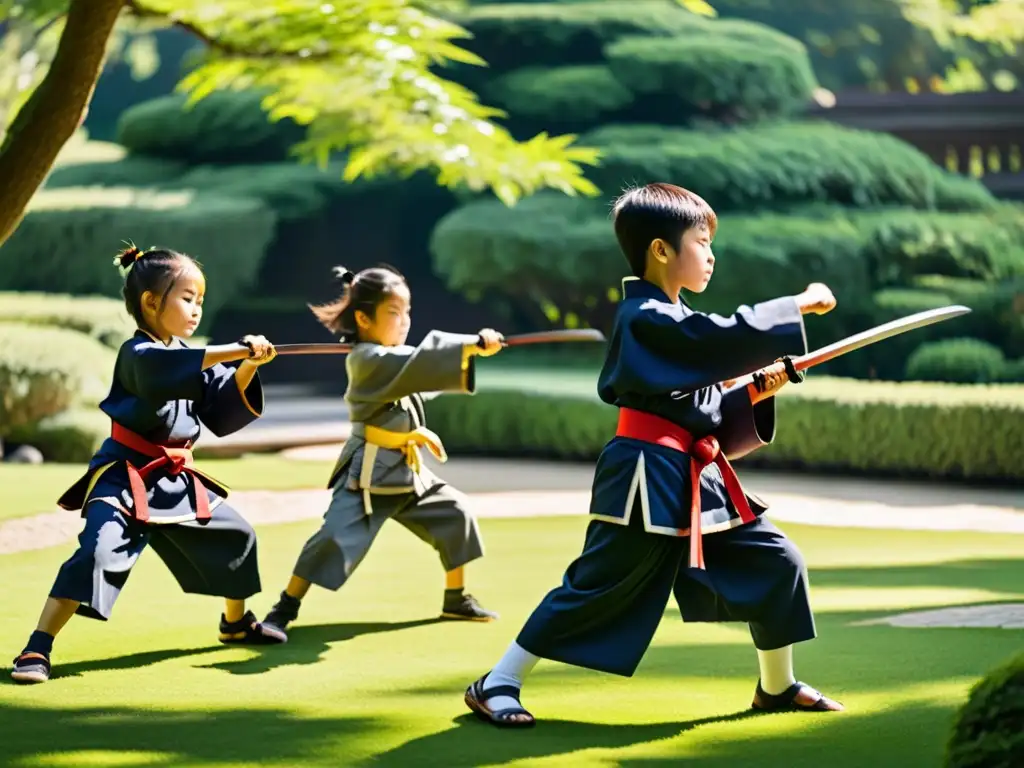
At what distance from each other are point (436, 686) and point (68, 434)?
876 cm

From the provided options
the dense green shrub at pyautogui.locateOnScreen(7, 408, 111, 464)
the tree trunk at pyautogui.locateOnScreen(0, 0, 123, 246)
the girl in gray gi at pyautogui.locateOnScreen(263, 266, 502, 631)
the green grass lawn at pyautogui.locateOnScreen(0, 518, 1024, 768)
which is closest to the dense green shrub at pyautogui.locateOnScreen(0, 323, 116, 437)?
the dense green shrub at pyautogui.locateOnScreen(7, 408, 111, 464)

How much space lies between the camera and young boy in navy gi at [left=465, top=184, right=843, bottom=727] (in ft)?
15.5

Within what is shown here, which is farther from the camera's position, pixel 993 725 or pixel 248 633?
pixel 248 633

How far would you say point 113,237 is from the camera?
773 inches

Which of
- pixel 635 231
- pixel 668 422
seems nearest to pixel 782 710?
pixel 668 422

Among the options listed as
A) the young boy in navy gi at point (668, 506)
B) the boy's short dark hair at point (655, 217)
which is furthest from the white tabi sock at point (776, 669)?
the boy's short dark hair at point (655, 217)

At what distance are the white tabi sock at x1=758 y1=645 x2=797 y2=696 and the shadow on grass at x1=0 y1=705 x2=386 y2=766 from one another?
1133 mm

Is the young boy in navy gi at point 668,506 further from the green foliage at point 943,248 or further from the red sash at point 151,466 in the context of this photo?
the green foliage at point 943,248

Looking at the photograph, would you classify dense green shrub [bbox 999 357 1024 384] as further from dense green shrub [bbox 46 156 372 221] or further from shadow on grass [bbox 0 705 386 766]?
shadow on grass [bbox 0 705 386 766]

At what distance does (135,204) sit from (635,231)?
15865mm

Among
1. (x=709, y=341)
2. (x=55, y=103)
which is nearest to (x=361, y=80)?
(x=55, y=103)

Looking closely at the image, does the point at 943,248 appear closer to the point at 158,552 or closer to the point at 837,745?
the point at 158,552

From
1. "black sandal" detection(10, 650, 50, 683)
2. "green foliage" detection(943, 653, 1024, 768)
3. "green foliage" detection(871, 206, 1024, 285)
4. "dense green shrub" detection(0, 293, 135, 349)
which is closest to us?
"green foliage" detection(943, 653, 1024, 768)

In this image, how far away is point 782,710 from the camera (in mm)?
4949
